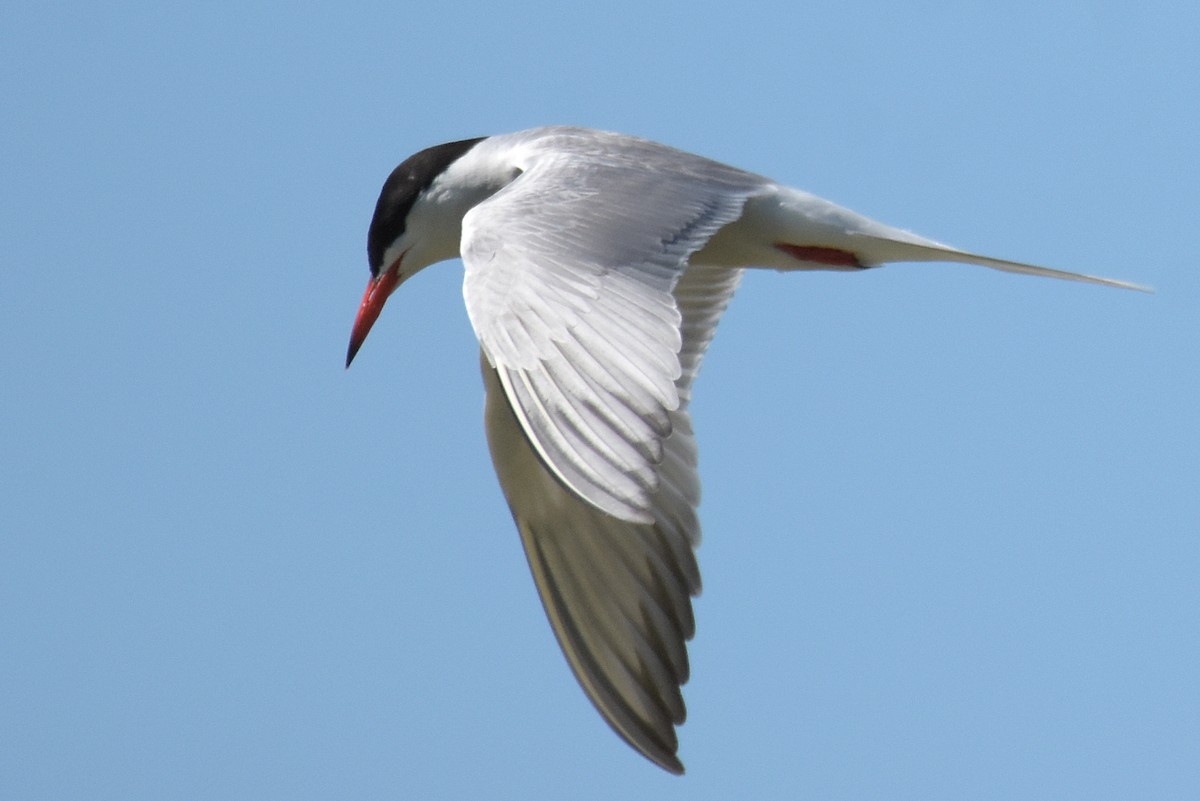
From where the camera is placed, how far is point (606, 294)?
4.10 meters

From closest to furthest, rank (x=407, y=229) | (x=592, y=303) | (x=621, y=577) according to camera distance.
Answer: (x=592, y=303) → (x=621, y=577) → (x=407, y=229)

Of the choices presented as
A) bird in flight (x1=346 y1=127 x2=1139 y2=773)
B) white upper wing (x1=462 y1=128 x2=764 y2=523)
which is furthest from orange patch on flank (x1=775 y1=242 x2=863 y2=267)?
white upper wing (x1=462 y1=128 x2=764 y2=523)

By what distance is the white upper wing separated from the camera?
3.62m

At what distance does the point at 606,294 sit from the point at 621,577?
160cm

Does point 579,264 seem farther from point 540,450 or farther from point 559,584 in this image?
point 559,584

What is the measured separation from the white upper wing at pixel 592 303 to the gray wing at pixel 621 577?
657 mm

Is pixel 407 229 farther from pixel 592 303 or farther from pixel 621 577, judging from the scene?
pixel 592 303

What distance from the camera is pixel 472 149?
18.9 feet

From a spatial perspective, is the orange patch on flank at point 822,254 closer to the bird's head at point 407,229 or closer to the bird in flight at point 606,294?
the bird in flight at point 606,294

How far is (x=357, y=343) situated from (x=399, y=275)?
0.86ft

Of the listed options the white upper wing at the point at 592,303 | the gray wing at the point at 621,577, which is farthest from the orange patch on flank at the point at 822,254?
the gray wing at the point at 621,577

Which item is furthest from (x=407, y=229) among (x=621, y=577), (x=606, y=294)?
(x=606, y=294)

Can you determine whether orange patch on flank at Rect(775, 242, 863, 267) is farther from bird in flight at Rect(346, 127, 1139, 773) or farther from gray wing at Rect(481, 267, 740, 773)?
gray wing at Rect(481, 267, 740, 773)

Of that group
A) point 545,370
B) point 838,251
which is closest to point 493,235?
point 545,370
